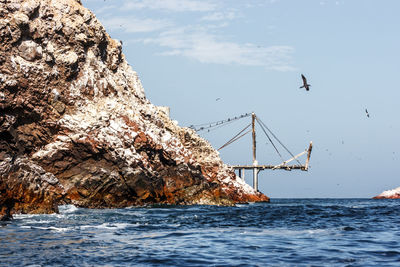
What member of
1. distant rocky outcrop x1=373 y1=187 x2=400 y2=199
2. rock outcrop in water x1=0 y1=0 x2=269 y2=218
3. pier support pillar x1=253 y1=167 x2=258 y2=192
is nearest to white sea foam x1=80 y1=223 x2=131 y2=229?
rock outcrop in water x1=0 y1=0 x2=269 y2=218

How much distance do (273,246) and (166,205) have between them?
27.3 metres

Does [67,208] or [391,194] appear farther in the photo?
[391,194]

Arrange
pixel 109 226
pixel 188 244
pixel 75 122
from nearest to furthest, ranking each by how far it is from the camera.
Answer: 1. pixel 188 244
2. pixel 109 226
3. pixel 75 122

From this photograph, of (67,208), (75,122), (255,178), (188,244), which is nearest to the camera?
(188,244)

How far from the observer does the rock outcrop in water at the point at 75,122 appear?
121 feet

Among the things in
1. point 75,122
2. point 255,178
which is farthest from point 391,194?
→ point 75,122

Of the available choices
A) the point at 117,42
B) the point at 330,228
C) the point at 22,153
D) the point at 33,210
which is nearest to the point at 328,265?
the point at 330,228

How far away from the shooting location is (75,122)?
128 feet

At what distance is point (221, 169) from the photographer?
59062mm

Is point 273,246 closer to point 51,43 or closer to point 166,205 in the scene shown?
point 166,205

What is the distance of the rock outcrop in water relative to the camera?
37.0 metres

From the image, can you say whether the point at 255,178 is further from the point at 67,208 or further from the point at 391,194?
the point at 391,194

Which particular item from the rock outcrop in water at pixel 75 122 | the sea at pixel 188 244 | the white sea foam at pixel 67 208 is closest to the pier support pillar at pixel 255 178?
the rock outcrop in water at pixel 75 122

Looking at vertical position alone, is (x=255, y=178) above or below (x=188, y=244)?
above
